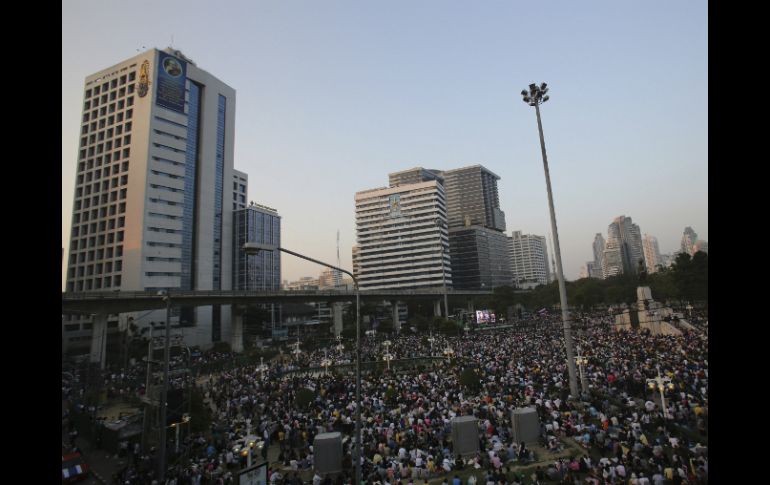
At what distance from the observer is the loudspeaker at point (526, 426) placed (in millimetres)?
17516

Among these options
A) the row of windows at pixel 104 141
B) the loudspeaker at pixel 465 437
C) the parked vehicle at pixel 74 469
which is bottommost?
the parked vehicle at pixel 74 469

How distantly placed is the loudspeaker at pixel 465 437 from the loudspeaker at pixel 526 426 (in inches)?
77.4

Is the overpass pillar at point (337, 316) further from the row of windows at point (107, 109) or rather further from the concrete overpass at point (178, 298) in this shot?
the row of windows at point (107, 109)

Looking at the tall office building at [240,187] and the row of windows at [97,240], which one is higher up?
the tall office building at [240,187]

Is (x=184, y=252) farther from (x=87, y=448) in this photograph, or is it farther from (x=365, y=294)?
(x=87, y=448)

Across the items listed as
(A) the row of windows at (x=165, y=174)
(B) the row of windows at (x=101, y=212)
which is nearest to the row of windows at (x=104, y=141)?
(A) the row of windows at (x=165, y=174)

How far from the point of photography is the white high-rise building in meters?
139

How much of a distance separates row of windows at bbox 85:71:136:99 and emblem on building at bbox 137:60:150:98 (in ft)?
9.99

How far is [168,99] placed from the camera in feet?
258

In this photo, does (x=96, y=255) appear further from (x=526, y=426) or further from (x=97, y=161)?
(x=526, y=426)

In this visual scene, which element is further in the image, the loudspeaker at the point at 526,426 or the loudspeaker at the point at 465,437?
the loudspeaker at the point at 526,426

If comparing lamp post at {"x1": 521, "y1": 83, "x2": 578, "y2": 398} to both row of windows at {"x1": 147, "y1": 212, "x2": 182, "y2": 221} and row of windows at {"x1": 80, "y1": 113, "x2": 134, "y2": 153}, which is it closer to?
row of windows at {"x1": 147, "y1": 212, "x2": 182, "y2": 221}

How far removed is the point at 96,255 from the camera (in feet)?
245
